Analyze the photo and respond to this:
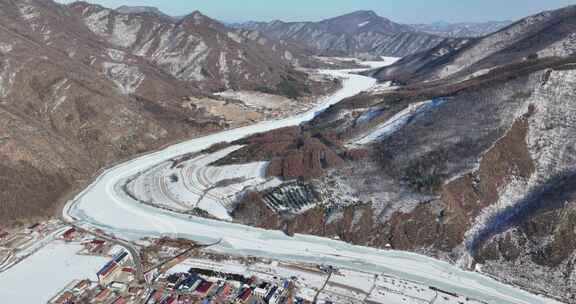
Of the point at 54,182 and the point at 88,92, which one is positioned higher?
the point at 88,92

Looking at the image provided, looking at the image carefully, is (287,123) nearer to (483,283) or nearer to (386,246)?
(386,246)

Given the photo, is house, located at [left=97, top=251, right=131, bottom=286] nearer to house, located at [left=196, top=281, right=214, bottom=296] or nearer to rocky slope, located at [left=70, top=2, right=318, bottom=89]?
house, located at [left=196, top=281, right=214, bottom=296]

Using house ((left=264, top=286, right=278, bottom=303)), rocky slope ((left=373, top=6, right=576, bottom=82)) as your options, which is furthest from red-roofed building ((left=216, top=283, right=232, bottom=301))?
rocky slope ((left=373, top=6, right=576, bottom=82))

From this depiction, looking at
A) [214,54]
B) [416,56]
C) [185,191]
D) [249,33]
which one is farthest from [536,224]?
[249,33]

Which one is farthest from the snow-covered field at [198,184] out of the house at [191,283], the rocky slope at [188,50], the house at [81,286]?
the rocky slope at [188,50]

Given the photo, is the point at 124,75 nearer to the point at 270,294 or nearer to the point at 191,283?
the point at 191,283

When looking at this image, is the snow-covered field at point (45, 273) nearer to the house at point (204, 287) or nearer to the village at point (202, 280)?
the village at point (202, 280)

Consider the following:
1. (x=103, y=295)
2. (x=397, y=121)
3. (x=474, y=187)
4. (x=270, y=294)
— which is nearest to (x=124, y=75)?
(x=397, y=121)
